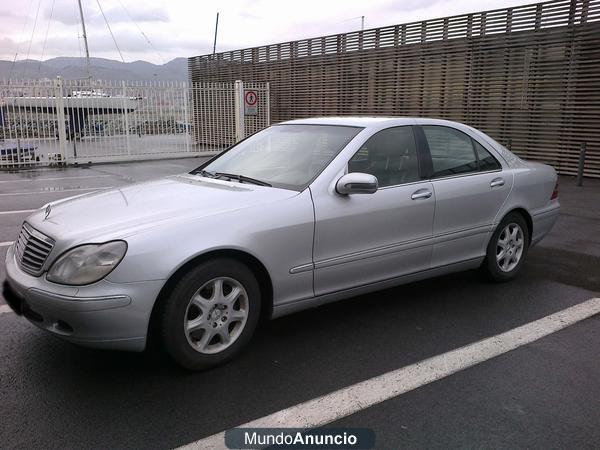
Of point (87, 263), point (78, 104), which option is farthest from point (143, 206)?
point (78, 104)

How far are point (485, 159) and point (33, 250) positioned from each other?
12.0ft

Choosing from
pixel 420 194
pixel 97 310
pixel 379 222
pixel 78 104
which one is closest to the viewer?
pixel 97 310

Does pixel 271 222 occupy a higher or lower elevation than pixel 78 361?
higher

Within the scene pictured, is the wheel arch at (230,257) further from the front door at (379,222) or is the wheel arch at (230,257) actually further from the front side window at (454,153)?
the front side window at (454,153)

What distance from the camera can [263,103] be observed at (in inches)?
784

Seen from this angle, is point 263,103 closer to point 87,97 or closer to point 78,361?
point 87,97

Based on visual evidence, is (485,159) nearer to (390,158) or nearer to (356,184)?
(390,158)

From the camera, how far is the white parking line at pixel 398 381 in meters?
2.69

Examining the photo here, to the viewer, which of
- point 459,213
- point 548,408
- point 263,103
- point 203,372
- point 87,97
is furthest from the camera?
point 263,103

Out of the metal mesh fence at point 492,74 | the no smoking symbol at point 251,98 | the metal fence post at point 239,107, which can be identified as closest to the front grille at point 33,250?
the metal mesh fence at point 492,74

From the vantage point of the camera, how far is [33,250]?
3.14 meters

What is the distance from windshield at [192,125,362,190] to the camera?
3.82 m

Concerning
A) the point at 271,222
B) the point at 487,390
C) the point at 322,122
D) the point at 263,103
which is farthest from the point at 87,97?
the point at 487,390

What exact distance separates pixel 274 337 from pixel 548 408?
68.8 inches
